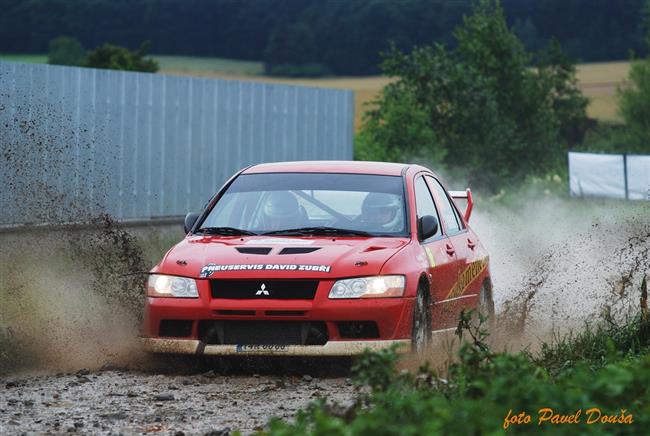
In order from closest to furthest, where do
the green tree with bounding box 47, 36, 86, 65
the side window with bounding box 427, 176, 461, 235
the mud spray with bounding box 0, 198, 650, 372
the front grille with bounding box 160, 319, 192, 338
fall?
the front grille with bounding box 160, 319, 192, 338 → the mud spray with bounding box 0, 198, 650, 372 → the side window with bounding box 427, 176, 461, 235 → the green tree with bounding box 47, 36, 86, 65

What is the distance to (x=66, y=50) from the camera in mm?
85500

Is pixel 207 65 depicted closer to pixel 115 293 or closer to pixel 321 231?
pixel 115 293

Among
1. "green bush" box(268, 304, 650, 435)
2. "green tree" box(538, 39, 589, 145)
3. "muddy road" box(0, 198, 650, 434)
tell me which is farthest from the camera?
"green tree" box(538, 39, 589, 145)

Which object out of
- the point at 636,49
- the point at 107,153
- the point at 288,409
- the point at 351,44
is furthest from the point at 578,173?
the point at 636,49

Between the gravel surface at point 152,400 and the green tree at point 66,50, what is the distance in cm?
7331

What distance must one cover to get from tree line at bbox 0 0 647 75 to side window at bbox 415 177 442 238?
78414mm

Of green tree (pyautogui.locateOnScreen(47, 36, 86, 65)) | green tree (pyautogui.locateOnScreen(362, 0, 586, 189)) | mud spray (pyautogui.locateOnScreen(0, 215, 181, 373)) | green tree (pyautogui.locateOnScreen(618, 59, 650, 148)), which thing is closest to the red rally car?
mud spray (pyautogui.locateOnScreen(0, 215, 181, 373))

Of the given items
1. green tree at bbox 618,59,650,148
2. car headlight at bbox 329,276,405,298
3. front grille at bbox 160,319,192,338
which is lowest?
green tree at bbox 618,59,650,148

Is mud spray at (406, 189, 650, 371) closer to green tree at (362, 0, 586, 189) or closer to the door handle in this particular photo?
the door handle

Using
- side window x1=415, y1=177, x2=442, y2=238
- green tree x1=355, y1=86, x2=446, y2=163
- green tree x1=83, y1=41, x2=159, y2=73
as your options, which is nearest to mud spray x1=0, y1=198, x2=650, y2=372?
side window x1=415, y1=177, x2=442, y2=238

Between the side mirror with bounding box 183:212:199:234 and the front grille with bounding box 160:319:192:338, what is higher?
the side mirror with bounding box 183:212:199:234

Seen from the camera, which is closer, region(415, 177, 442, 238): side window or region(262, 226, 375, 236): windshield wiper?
region(262, 226, 375, 236): windshield wiper

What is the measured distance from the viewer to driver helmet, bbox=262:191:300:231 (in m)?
11.4

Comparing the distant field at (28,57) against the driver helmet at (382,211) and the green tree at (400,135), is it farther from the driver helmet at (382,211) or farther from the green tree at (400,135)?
the driver helmet at (382,211)
